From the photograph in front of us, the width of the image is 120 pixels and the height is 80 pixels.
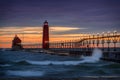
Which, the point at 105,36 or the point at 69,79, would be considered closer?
the point at 69,79

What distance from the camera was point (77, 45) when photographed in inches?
6289

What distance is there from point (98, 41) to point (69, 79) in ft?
298

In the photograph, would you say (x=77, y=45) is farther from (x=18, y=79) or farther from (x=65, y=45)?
(x=18, y=79)

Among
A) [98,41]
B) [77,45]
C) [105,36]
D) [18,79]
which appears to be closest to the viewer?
[18,79]

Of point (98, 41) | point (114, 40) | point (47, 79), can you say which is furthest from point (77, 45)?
point (47, 79)

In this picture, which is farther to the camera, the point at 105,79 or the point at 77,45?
the point at 77,45

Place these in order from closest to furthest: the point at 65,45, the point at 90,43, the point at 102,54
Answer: the point at 102,54, the point at 90,43, the point at 65,45

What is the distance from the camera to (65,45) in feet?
620

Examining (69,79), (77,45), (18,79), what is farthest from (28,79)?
(77,45)

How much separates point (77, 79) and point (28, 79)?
1484 millimetres

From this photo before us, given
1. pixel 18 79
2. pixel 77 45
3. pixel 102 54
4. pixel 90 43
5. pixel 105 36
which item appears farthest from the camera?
pixel 77 45

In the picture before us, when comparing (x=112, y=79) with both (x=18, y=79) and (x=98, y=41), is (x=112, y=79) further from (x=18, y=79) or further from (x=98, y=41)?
(x=98, y=41)

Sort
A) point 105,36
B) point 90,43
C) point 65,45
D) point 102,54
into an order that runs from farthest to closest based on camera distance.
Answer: point 65,45
point 90,43
point 105,36
point 102,54

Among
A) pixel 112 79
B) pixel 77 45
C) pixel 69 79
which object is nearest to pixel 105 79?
pixel 112 79
